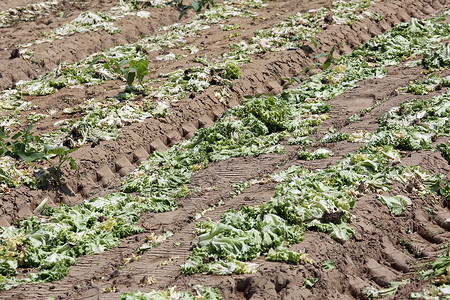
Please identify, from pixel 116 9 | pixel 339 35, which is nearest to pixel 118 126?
pixel 339 35

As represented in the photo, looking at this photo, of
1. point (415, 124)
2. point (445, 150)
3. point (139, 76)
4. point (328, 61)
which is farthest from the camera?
point (328, 61)

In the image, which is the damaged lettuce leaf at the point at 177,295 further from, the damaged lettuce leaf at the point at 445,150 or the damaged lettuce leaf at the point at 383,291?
the damaged lettuce leaf at the point at 445,150

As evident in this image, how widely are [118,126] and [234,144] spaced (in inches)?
82.3

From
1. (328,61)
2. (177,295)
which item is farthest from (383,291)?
(328,61)

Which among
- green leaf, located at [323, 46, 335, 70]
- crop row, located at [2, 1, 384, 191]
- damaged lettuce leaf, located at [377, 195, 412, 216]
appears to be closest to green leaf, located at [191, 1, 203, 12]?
crop row, located at [2, 1, 384, 191]

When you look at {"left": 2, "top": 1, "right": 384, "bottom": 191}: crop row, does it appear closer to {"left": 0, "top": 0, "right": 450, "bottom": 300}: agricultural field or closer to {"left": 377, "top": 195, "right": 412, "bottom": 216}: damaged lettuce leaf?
{"left": 0, "top": 0, "right": 450, "bottom": 300}: agricultural field

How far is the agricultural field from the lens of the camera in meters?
5.60

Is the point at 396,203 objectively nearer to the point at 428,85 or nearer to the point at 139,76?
the point at 428,85

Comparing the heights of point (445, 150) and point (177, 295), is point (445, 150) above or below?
above

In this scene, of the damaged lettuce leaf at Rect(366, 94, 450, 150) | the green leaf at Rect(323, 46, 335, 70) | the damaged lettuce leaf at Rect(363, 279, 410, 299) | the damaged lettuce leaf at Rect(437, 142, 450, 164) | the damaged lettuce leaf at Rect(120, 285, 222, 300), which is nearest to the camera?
the damaged lettuce leaf at Rect(120, 285, 222, 300)

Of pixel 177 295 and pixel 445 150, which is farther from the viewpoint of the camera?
pixel 445 150

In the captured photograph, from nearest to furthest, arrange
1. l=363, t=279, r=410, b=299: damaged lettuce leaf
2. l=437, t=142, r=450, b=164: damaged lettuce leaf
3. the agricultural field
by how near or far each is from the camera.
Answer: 1. l=363, t=279, r=410, b=299: damaged lettuce leaf
2. the agricultural field
3. l=437, t=142, r=450, b=164: damaged lettuce leaf

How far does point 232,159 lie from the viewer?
8.21 m

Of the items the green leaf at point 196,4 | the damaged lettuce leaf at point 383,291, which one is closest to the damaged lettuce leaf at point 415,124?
the damaged lettuce leaf at point 383,291
